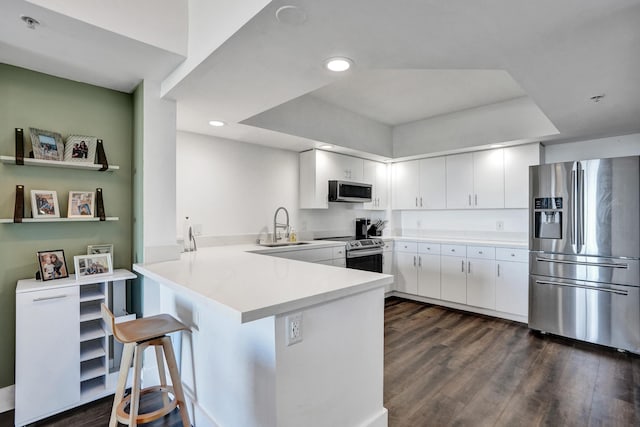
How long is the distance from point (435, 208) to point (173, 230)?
355 cm

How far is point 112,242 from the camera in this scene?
2490 millimetres

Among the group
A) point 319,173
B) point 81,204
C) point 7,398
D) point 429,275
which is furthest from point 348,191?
point 7,398

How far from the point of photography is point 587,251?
10.1ft

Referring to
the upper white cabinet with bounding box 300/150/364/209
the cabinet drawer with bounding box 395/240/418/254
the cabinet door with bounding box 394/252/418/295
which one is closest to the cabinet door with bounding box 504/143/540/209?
the cabinet drawer with bounding box 395/240/418/254

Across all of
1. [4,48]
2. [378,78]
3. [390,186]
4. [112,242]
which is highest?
[378,78]

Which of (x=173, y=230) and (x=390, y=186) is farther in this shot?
(x=390, y=186)

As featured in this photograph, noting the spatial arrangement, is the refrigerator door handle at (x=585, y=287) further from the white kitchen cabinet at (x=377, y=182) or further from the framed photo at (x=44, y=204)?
the framed photo at (x=44, y=204)

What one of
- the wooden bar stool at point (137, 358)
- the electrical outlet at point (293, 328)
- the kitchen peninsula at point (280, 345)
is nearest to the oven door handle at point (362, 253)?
the kitchen peninsula at point (280, 345)

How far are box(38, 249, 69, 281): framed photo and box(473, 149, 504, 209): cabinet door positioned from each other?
4.38 metres

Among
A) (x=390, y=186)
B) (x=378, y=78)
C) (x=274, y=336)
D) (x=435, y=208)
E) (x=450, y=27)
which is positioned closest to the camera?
(x=274, y=336)

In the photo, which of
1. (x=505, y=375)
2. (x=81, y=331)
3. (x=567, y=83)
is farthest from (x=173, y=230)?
(x=567, y=83)

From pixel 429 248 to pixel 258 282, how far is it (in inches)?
131

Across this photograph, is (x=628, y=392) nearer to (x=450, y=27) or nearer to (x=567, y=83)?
(x=567, y=83)

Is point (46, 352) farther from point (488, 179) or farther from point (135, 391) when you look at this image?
point (488, 179)
